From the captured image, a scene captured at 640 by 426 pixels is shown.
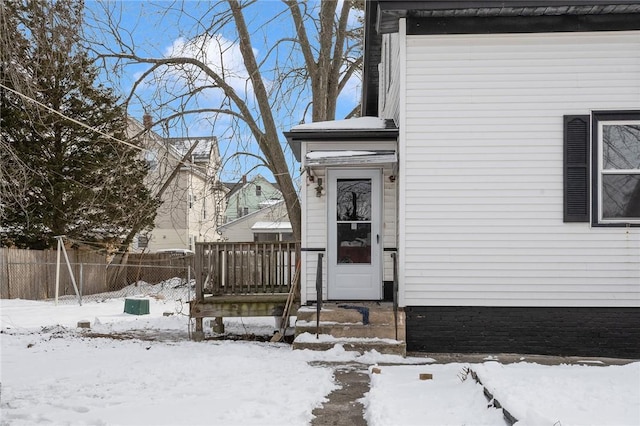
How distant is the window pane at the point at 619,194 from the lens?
8266mm

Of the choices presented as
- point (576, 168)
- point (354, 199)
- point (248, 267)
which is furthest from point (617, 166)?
point (248, 267)

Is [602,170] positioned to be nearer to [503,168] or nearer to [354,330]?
[503,168]

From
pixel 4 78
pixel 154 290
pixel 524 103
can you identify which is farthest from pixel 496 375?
pixel 154 290

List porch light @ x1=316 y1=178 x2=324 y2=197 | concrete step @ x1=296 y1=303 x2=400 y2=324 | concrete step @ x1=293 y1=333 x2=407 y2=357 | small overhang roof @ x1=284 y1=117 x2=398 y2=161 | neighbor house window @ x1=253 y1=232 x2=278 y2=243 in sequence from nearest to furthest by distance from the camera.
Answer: concrete step @ x1=293 y1=333 x2=407 y2=357 < concrete step @ x1=296 y1=303 x2=400 y2=324 < small overhang roof @ x1=284 y1=117 x2=398 y2=161 < porch light @ x1=316 y1=178 x2=324 y2=197 < neighbor house window @ x1=253 y1=232 x2=278 y2=243

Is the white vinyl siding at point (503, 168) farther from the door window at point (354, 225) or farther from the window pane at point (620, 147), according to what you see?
the door window at point (354, 225)

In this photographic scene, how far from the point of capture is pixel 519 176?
8.37 m

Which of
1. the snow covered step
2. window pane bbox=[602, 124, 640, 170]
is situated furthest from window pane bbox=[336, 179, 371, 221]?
window pane bbox=[602, 124, 640, 170]

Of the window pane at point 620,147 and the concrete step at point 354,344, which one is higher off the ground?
the window pane at point 620,147

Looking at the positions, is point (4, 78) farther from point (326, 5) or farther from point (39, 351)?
point (326, 5)

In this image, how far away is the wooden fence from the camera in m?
17.5

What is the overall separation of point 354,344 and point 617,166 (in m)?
4.51

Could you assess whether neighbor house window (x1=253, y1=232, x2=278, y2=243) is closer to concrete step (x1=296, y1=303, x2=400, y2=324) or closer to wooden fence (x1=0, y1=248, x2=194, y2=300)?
wooden fence (x1=0, y1=248, x2=194, y2=300)

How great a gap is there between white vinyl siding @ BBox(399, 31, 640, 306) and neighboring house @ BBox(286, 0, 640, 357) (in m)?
0.01

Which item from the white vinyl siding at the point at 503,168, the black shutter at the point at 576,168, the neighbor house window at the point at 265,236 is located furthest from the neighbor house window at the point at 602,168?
the neighbor house window at the point at 265,236
